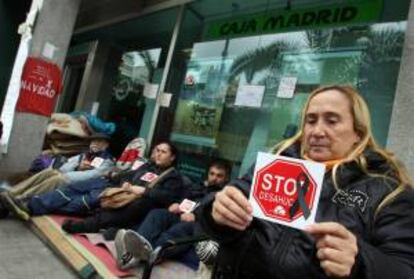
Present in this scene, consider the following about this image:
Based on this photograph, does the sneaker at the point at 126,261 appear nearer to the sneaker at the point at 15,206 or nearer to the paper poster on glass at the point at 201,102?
the sneaker at the point at 15,206

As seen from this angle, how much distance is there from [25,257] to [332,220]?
2754 millimetres

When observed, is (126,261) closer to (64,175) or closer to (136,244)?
(136,244)

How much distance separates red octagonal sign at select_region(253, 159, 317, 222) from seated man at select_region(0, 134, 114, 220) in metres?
3.34

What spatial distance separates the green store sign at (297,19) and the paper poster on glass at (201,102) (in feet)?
1.30

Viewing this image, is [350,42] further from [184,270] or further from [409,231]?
[409,231]

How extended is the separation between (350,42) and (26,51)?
322 cm

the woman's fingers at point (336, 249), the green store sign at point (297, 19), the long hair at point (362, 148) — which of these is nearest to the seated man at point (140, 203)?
the green store sign at point (297, 19)

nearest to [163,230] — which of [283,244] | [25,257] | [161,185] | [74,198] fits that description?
[161,185]

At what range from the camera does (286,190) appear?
4.26 feet

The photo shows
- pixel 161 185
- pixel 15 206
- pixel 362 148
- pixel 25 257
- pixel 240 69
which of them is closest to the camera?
pixel 362 148

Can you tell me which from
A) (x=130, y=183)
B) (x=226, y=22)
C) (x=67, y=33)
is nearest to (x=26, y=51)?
(x=67, y=33)

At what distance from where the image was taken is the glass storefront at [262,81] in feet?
13.4

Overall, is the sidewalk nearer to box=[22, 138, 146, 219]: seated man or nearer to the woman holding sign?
box=[22, 138, 146, 219]: seated man

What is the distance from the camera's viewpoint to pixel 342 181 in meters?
1.50
